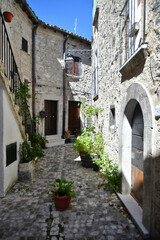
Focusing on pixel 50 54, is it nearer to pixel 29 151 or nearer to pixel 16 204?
pixel 29 151

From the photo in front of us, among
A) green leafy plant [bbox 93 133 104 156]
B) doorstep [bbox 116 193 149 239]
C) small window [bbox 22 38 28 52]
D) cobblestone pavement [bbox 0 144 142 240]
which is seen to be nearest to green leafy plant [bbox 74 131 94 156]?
green leafy plant [bbox 93 133 104 156]

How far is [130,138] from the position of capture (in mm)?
3285

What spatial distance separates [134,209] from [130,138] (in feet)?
4.31

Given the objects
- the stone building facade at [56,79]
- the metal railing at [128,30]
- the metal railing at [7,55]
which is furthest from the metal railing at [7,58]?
the stone building facade at [56,79]

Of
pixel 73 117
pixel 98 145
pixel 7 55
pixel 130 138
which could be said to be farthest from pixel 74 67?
pixel 130 138

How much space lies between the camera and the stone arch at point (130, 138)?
2145 mm

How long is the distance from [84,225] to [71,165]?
→ 10.2ft

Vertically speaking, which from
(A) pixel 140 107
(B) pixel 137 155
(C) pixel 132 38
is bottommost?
(B) pixel 137 155

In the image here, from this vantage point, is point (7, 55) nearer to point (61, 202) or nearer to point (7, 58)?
point (7, 58)

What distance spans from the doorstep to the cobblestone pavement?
111 mm

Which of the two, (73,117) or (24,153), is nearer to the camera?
(24,153)

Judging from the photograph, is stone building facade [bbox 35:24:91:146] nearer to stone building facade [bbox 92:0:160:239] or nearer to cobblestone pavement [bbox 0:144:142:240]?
cobblestone pavement [bbox 0:144:142:240]

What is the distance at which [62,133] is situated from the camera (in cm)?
968

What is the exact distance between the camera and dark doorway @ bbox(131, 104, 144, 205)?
9.32 feet
